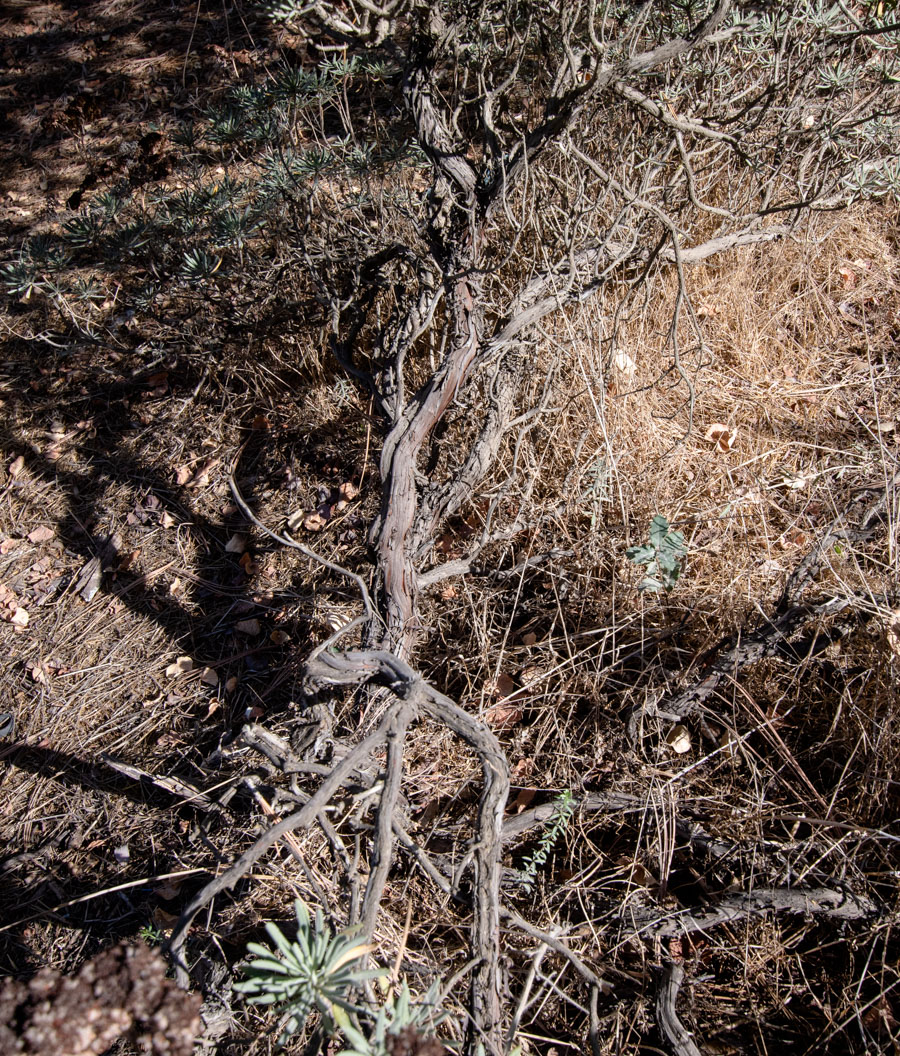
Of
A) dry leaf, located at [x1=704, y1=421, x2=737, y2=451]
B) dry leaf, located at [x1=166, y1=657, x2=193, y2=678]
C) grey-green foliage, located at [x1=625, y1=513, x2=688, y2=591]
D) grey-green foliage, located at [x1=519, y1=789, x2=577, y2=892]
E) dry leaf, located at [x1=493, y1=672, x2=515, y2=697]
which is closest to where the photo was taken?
grey-green foliage, located at [x1=519, y1=789, x2=577, y2=892]

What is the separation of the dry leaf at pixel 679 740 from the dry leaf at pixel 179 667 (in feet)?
5.58

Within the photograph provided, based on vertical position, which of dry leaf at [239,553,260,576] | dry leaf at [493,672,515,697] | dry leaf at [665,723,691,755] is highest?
dry leaf at [239,553,260,576]

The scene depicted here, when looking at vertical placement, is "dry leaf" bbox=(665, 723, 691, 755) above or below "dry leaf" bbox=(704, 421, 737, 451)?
below

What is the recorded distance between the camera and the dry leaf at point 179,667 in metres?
2.57

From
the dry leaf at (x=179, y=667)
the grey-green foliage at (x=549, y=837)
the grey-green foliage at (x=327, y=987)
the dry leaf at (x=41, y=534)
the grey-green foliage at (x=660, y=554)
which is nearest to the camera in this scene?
the grey-green foliage at (x=327, y=987)

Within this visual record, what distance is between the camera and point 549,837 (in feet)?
6.13

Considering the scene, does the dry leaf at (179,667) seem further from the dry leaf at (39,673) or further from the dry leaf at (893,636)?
the dry leaf at (893,636)

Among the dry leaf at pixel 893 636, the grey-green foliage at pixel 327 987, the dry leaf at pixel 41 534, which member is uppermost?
the dry leaf at pixel 41 534

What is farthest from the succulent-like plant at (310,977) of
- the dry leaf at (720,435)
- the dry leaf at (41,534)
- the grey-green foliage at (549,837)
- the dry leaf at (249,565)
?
the dry leaf at (41,534)

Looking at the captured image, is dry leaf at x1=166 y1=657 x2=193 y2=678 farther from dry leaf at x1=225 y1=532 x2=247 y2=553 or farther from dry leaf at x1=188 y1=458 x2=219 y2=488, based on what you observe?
dry leaf at x1=188 y1=458 x2=219 y2=488

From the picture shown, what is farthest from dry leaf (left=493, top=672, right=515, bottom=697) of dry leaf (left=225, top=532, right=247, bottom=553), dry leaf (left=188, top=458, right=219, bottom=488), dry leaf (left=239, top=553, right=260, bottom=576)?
dry leaf (left=188, top=458, right=219, bottom=488)

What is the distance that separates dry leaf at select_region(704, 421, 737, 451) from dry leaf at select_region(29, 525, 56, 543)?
2802mm

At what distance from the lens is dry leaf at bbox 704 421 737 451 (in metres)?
2.79

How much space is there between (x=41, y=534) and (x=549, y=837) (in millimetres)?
2473
